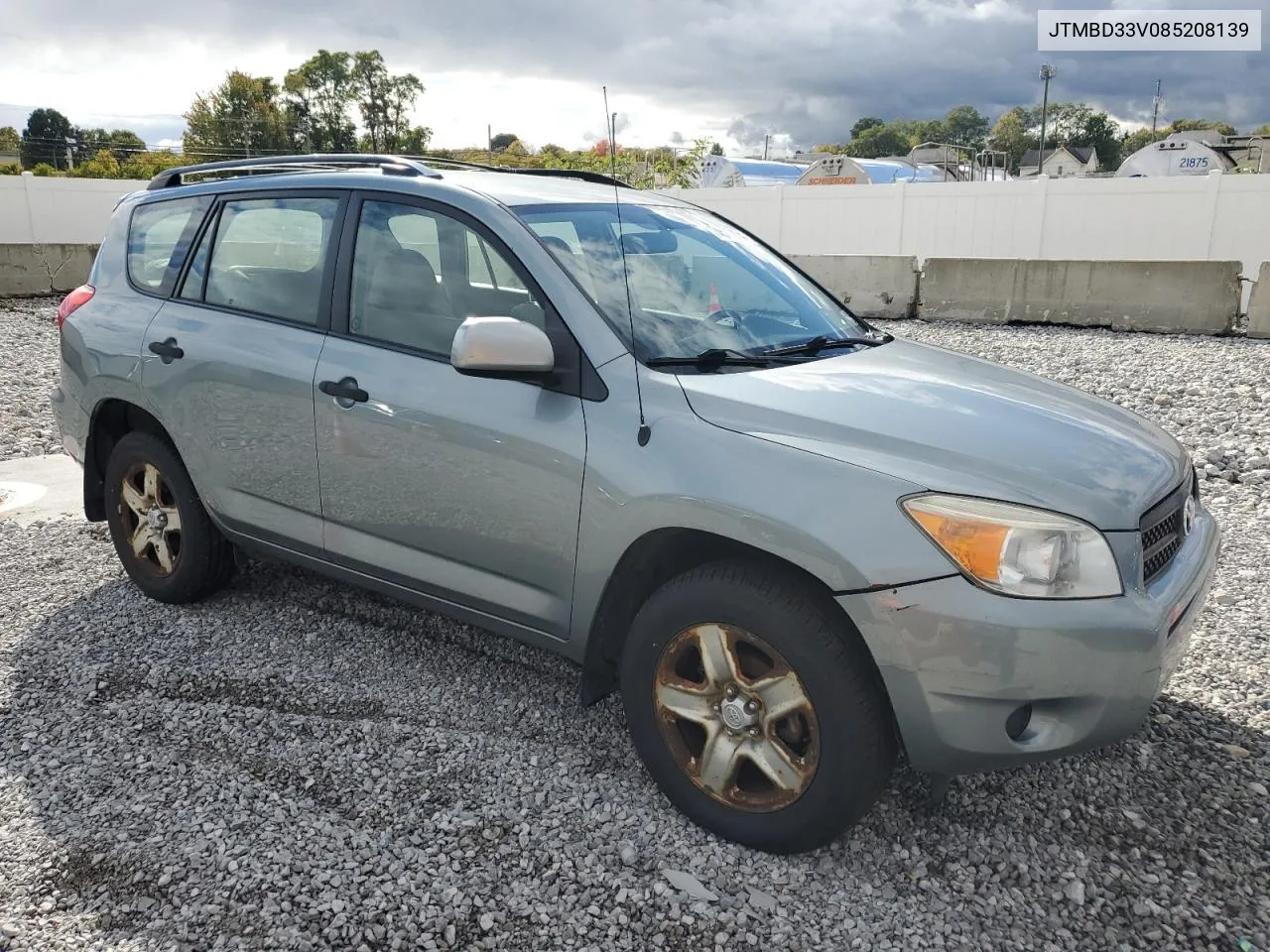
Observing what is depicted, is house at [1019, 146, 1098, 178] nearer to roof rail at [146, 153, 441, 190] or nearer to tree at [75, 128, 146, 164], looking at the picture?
tree at [75, 128, 146, 164]

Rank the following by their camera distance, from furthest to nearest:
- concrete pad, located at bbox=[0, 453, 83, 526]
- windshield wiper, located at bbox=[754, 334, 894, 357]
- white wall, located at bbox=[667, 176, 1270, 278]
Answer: white wall, located at bbox=[667, 176, 1270, 278], concrete pad, located at bbox=[0, 453, 83, 526], windshield wiper, located at bbox=[754, 334, 894, 357]

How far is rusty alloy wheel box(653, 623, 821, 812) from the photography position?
2.56 metres

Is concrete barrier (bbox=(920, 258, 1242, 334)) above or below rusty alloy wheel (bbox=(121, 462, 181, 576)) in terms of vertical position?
above

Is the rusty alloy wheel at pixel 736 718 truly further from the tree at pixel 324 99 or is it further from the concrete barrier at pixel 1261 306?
the tree at pixel 324 99

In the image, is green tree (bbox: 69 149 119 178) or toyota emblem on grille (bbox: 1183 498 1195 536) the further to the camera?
green tree (bbox: 69 149 119 178)

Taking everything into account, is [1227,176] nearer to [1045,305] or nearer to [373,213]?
[1045,305]

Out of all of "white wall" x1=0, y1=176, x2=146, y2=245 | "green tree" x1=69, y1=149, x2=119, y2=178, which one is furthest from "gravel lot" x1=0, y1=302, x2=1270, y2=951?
"green tree" x1=69, y1=149, x2=119, y2=178

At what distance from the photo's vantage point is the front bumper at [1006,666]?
2273 millimetres

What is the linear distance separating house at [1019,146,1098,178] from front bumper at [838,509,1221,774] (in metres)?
65.7

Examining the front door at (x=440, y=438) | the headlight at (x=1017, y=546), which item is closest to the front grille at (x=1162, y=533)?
the headlight at (x=1017, y=546)

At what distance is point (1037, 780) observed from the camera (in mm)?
3086

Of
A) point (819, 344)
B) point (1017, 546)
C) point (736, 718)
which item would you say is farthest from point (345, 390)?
point (1017, 546)

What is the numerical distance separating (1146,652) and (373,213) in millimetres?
2768

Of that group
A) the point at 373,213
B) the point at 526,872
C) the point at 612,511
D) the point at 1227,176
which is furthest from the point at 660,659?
the point at 1227,176
